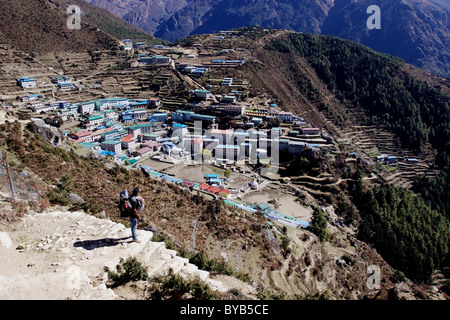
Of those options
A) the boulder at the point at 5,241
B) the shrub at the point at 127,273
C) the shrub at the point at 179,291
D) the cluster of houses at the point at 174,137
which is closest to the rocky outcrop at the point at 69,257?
the boulder at the point at 5,241

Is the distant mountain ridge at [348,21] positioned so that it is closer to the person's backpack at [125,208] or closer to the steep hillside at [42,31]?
the steep hillside at [42,31]

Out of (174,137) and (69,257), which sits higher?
(69,257)

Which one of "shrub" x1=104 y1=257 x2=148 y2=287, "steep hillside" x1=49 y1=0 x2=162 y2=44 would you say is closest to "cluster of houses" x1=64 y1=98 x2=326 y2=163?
"shrub" x1=104 y1=257 x2=148 y2=287

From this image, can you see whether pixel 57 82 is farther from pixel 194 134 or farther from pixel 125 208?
pixel 125 208

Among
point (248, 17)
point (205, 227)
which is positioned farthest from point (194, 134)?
point (248, 17)

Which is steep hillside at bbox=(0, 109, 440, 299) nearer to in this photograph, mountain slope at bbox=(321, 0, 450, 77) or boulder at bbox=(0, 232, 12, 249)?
boulder at bbox=(0, 232, 12, 249)
